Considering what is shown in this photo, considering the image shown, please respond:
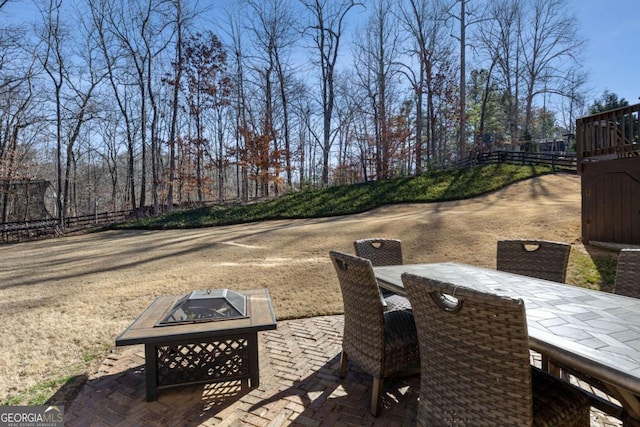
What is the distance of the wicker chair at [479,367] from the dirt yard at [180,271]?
101 inches

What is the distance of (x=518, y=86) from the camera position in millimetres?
21828

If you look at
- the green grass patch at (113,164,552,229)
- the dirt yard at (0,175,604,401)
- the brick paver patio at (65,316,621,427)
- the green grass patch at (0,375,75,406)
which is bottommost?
the green grass patch at (0,375,75,406)

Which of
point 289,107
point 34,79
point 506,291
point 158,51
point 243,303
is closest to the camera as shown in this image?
point 506,291

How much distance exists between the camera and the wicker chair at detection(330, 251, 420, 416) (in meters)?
1.84

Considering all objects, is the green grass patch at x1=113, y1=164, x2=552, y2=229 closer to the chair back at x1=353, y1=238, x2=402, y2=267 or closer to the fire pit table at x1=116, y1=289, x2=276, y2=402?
the chair back at x1=353, y1=238, x2=402, y2=267

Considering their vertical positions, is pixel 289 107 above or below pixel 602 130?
above

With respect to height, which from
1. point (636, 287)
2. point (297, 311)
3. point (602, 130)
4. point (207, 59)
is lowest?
point (297, 311)

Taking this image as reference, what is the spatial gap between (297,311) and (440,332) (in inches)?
109

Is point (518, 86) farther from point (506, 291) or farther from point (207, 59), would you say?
point (506, 291)

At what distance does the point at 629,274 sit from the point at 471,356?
164 centimetres

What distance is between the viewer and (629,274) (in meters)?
2.07

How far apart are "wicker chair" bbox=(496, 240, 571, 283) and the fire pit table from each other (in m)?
2.08

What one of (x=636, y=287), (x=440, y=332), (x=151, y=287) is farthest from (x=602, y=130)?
(x=151, y=287)

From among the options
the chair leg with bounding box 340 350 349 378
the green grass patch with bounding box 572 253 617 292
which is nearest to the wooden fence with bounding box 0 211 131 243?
the chair leg with bounding box 340 350 349 378
